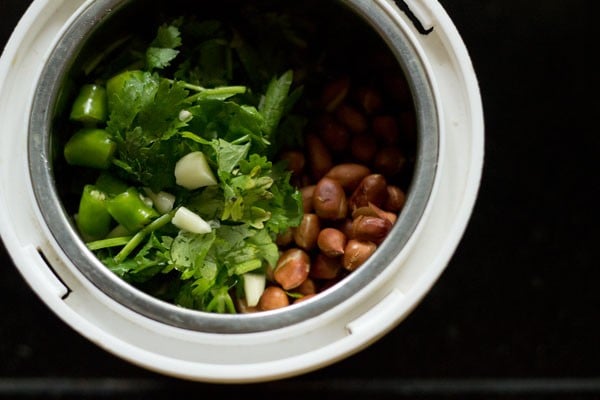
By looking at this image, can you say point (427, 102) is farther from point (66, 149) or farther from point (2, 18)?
point (2, 18)

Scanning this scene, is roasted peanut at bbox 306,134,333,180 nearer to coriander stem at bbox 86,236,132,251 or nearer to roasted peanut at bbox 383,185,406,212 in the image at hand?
roasted peanut at bbox 383,185,406,212

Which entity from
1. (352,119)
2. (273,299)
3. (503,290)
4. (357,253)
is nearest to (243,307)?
(273,299)

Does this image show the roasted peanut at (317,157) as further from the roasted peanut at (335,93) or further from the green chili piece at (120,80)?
the green chili piece at (120,80)

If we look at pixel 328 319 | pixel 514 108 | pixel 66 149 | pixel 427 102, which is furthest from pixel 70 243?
pixel 514 108

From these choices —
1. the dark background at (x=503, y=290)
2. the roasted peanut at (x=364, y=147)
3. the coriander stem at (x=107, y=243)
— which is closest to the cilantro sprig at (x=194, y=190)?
the coriander stem at (x=107, y=243)

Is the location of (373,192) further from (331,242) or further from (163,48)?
(163,48)

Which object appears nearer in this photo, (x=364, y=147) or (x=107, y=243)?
(x=107, y=243)

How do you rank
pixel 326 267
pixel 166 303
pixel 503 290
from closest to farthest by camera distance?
pixel 166 303 < pixel 326 267 < pixel 503 290
